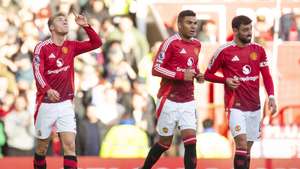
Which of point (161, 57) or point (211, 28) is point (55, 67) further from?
point (211, 28)

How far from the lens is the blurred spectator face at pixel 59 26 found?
11.2 metres

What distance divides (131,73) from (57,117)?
16.1ft

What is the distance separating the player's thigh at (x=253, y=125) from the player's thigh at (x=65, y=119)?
6.53ft

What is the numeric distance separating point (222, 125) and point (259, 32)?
1.71 meters

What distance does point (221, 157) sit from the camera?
15430 millimetres

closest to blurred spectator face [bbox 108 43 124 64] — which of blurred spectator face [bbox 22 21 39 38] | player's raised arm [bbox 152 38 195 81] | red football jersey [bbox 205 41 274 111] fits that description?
blurred spectator face [bbox 22 21 39 38]

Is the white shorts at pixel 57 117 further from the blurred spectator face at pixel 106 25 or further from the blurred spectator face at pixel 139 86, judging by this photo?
the blurred spectator face at pixel 106 25

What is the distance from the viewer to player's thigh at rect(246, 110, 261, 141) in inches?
453

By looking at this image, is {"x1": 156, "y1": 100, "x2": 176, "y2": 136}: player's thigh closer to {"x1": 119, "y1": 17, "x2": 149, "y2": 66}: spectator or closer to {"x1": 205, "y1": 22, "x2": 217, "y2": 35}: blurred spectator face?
{"x1": 119, "y1": 17, "x2": 149, "y2": 66}: spectator

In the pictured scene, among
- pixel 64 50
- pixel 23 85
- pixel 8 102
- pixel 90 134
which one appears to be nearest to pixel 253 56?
pixel 64 50

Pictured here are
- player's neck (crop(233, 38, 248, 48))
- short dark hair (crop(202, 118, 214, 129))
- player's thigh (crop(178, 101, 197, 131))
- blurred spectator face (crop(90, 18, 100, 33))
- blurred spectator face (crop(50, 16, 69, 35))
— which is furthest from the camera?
blurred spectator face (crop(90, 18, 100, 33))

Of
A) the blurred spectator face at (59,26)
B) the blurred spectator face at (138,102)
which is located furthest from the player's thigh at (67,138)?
the blurred spectator face at (138,102)

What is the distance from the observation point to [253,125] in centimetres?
1155

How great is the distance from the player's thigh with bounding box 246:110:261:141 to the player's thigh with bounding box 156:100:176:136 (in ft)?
2.81
